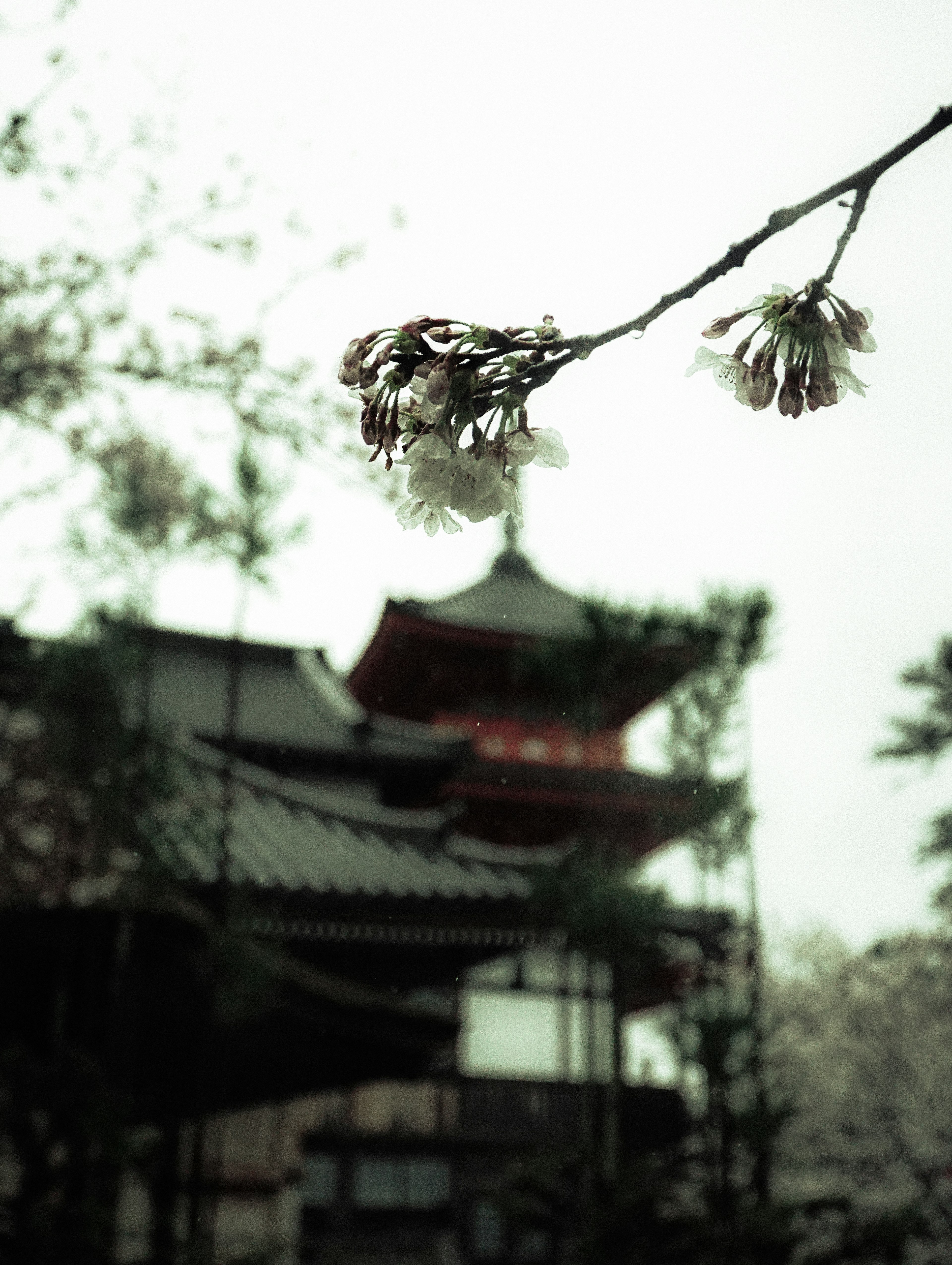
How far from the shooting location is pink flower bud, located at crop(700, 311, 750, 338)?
1280 millimetres

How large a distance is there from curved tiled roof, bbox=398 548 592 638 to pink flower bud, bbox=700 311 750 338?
567 inches

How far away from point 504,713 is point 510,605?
212cm

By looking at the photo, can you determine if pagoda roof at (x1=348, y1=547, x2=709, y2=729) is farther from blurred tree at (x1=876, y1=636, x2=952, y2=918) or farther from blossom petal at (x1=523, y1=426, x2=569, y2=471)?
blossom petal at (x1=523, y1=426, x2=569, y2=471)

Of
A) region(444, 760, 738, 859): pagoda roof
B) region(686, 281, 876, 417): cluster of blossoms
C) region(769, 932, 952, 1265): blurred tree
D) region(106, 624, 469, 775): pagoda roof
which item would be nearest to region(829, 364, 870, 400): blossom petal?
region(686, 281, 876, 417): cluster of blossoms

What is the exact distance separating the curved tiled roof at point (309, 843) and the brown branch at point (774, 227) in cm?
680

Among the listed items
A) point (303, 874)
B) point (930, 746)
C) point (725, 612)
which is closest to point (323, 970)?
point (303, 874)

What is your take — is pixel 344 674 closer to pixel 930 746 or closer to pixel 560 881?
pixel 930 746

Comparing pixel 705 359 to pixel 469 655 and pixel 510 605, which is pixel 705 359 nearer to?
pixel 469 655

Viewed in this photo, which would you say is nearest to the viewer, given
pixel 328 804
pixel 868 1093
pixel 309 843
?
pixel 309 843

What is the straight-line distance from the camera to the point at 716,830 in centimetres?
877

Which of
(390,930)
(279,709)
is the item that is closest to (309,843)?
(390,930)

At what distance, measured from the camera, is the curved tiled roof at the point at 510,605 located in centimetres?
1698

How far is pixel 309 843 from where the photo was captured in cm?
1025

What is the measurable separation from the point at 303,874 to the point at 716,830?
3.18 meters
